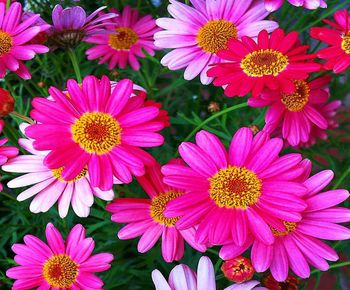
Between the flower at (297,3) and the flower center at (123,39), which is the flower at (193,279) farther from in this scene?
the flower center at (123,39)

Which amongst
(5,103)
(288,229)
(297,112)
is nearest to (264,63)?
(297,112)

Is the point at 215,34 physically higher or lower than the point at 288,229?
higher

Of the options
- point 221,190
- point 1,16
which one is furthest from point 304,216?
point 1,16

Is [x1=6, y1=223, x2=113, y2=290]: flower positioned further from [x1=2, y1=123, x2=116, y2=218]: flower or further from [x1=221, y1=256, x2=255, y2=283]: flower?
[x1=221, y1=256, x2=255, y2=283]: flower

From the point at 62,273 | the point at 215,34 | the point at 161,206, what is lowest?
the point at 62,273

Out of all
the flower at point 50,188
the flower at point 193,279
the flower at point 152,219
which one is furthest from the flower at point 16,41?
the flower at point 193,279

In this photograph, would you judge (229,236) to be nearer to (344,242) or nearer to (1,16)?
(344,242)

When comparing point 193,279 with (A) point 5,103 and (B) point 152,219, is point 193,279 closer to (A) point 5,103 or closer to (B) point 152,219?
(B) point 152,219
